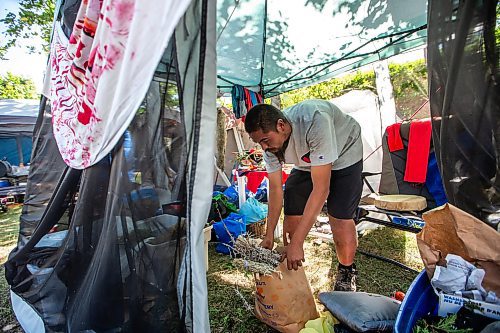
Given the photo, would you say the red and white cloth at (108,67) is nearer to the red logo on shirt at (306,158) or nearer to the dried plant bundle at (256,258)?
the dried plant bundle at (256,258)

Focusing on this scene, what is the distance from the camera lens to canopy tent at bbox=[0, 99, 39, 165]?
6.09 meters

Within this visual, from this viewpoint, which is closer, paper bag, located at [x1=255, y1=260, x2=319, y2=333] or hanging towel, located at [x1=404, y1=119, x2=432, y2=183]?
paper bag, located at [x1=255, y1=260, x2=319, y2=333]

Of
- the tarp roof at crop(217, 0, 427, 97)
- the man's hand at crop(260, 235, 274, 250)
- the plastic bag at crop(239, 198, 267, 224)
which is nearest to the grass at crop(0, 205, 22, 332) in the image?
the man's hand at crop(260, 235, 274, 250)

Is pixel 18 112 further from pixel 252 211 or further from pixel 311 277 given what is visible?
pixel 311 277


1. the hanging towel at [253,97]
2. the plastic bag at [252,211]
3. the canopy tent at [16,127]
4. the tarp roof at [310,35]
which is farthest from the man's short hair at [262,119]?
the canopy tent at [16,127]

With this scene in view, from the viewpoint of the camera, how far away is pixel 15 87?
14641 mm

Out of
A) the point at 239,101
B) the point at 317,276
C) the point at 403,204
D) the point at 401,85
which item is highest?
the point at 401,85

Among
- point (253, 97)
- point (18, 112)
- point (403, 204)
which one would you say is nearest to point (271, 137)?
point (403, 204)

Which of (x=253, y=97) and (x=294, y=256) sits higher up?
(x=253, y=97)

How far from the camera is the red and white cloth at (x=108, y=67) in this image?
641 mm

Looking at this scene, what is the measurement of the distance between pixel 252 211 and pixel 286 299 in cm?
155

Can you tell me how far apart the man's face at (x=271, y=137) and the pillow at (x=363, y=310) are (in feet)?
2.95

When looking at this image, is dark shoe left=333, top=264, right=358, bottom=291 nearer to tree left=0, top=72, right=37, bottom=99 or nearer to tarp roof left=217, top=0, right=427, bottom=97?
tarp roof left=217, top=0, right=427, bottom=97

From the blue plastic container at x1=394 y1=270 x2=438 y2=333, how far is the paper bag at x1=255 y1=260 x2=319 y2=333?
2.00ft
